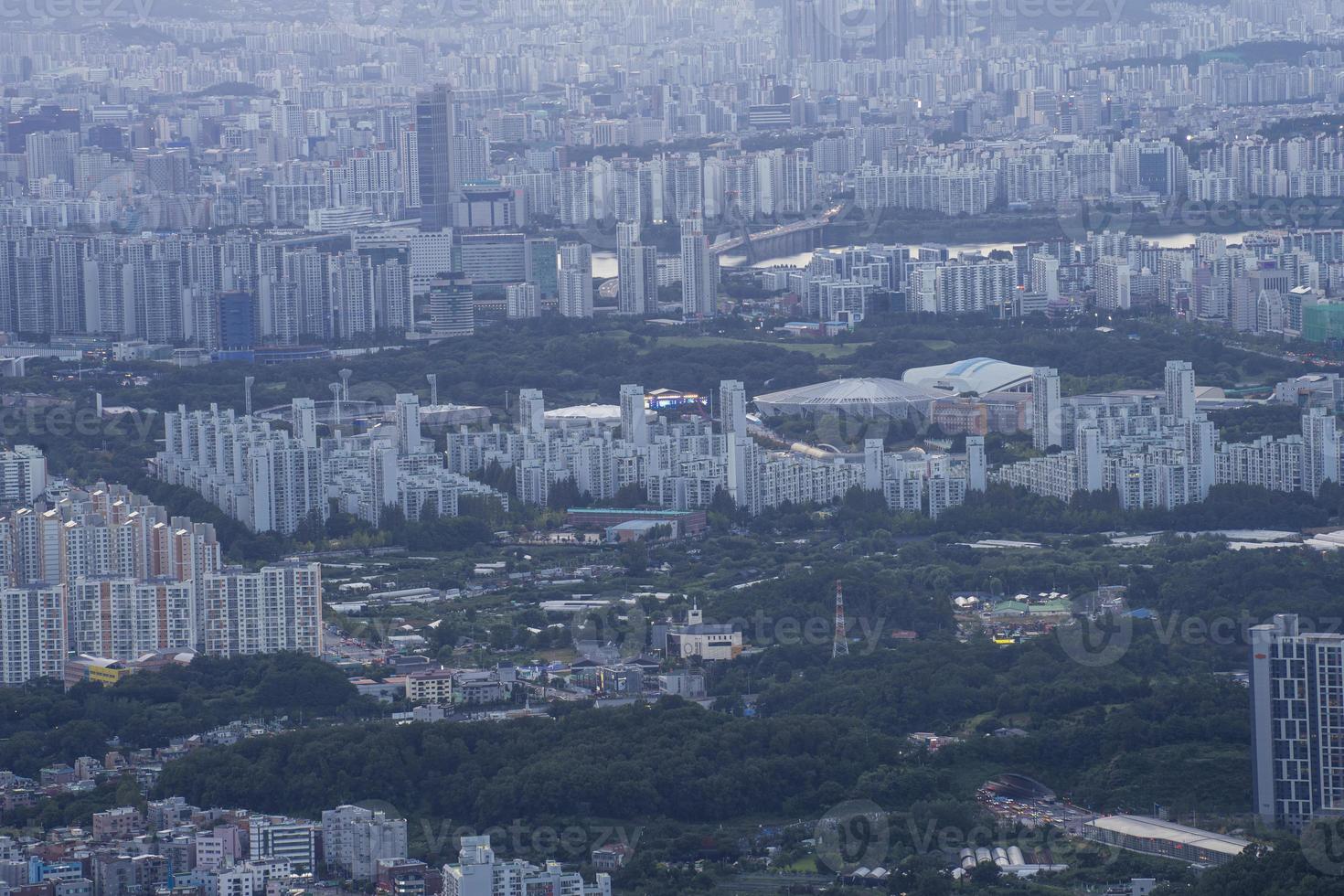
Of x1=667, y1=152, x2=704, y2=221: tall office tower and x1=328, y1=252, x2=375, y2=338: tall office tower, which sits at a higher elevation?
x1=667, y1=152, x2=704, y2=221: tall office tower

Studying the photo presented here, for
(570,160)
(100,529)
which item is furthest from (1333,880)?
(570,160)

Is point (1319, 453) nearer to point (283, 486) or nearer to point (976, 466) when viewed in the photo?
point (976, 466)

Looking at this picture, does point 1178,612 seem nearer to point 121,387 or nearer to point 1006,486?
point 1006,486

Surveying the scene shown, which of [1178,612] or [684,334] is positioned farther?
[684,334]

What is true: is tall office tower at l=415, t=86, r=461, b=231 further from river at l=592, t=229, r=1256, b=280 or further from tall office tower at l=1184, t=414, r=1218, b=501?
tall office tower at l=1184, t=414, r=1218, b=501

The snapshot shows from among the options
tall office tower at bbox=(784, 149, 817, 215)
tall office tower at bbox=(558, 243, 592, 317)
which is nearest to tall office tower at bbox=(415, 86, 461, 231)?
tall office tower at bbox=(784, 149, 817, 215)

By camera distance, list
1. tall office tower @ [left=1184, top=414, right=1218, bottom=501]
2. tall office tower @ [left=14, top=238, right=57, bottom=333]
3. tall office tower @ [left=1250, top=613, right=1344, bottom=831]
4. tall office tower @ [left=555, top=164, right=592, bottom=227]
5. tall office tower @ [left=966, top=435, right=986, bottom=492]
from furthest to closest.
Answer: tall office tower @ [left=555, top=164, right=592, bottom=227] → tall office tower @ [left=14, top=238, right=57, bottom=333] → tall office tower @ [left=966, top=435, right=986, bottom=492] → tall office tower @ [left=1184, top=414, right=1218, bottom=501] → tall office tower @ [left=1250, top=613, right=1344, bottom=831]

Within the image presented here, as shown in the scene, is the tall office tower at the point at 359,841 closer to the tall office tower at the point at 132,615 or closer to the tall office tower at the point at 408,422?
the tall office tower at the point at 132,615
